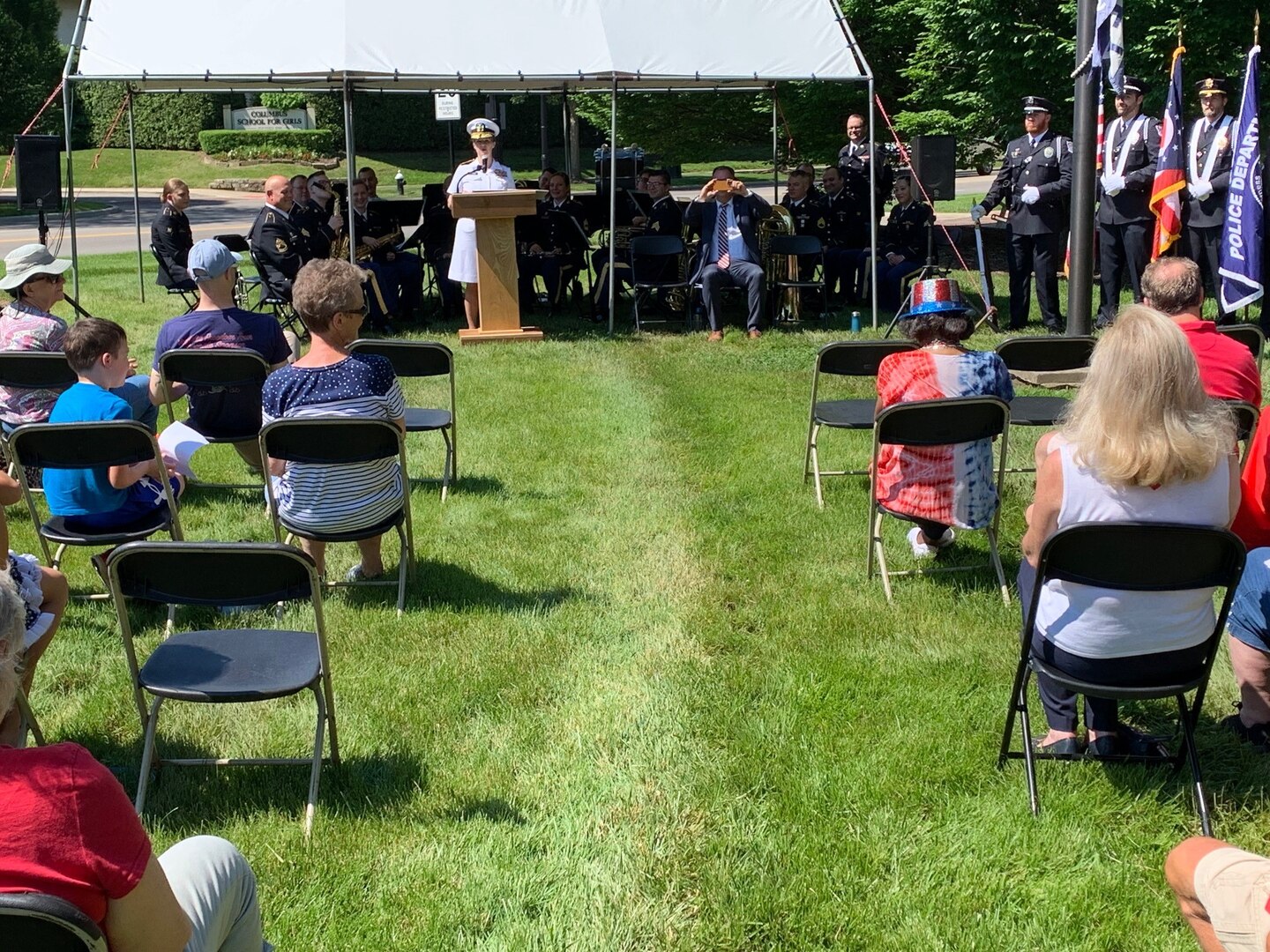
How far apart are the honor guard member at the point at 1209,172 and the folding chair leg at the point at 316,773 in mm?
9157

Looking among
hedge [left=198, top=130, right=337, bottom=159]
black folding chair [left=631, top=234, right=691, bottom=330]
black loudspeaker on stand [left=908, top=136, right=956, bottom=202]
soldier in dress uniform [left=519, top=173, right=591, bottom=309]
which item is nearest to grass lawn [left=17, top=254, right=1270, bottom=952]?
black folding chair [left=631, top=234, right=691, bottom=330]

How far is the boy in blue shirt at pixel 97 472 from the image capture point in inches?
203

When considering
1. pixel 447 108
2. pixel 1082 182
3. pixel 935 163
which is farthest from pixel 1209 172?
pixel 447 108

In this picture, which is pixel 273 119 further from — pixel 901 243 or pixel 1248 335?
pixel 1248 335

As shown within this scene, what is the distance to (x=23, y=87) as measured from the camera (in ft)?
106

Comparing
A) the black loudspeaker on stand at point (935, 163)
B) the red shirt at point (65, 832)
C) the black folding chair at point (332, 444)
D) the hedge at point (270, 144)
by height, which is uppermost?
the hedge at point (270, 144)

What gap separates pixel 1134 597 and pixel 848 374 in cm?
347

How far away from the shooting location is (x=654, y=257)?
1327 centimetres

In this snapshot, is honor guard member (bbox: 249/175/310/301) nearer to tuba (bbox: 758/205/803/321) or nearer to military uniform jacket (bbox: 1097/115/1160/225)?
tuba (bbox: 758/205/803/321)

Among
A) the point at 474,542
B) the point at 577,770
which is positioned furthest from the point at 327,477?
the point at 577,770

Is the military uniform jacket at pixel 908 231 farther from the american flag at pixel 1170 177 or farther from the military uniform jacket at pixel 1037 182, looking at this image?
the american flag at pixel 1170 177

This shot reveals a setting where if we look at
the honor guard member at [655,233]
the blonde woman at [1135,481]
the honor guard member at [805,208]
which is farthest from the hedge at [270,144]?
the blonde woman at [1135,481]

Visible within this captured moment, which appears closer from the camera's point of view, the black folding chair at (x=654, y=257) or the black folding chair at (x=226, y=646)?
the black folding chair at (x=226, y=646)

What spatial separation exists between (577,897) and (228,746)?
1.49 metres
